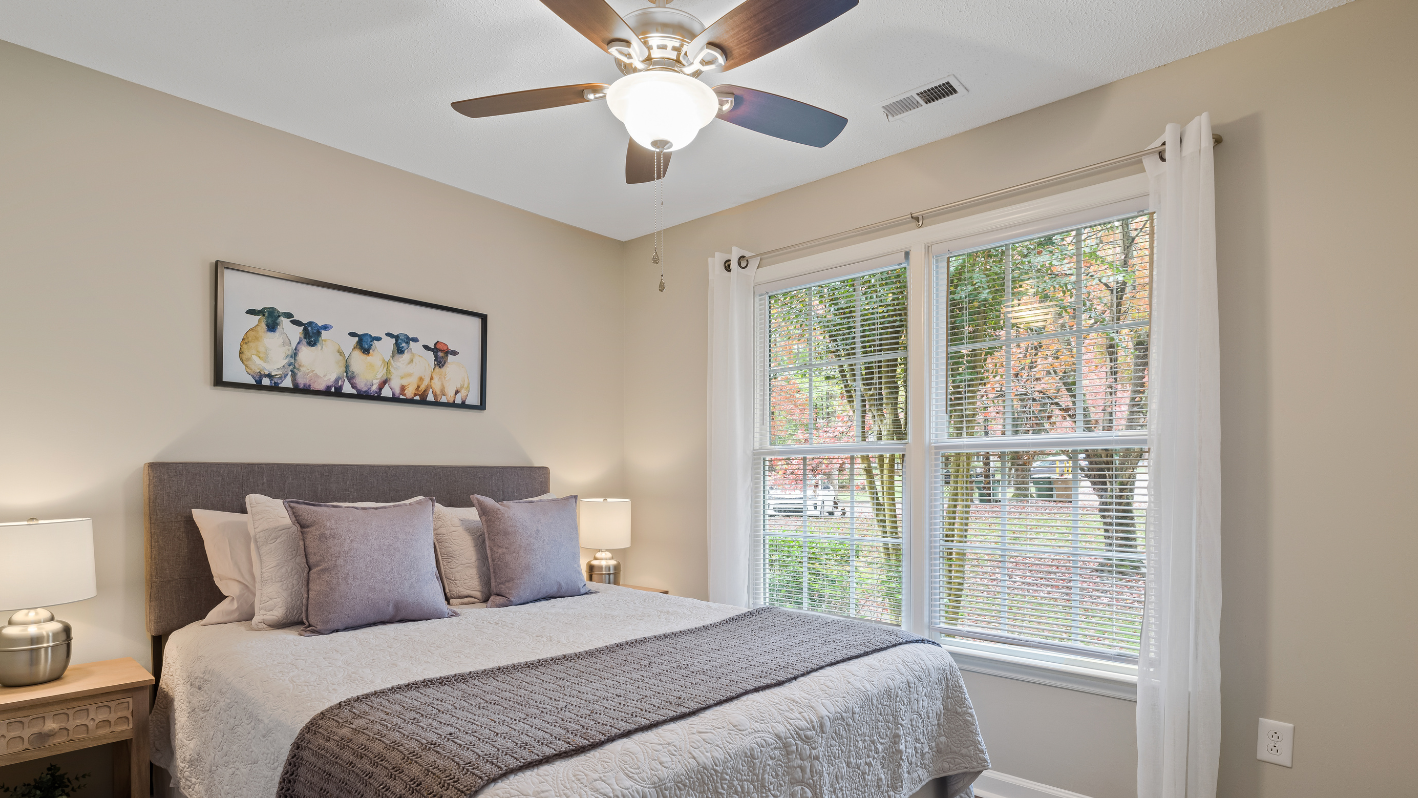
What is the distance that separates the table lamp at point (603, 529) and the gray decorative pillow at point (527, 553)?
700mm

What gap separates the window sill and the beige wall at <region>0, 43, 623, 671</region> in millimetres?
2364

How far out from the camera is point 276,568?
2578 mm

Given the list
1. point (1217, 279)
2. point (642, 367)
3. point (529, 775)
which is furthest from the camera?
point (642, 367)

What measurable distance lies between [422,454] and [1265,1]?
3.49 meters

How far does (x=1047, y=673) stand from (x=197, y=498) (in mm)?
3093

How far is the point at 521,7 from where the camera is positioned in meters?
2.27

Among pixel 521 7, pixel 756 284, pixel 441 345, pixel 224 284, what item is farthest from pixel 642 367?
pixel 521 7

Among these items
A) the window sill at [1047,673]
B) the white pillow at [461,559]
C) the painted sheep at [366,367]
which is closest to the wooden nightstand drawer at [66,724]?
the white pillow at [461,559]

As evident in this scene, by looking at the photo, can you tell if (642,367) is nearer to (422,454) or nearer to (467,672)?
(422,454)

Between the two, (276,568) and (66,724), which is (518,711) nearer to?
(276,568)

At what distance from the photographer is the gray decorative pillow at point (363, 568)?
8.11ft

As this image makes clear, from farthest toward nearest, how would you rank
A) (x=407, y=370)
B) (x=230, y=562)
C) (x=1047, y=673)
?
(x=407, y=370)
(x=1047, y=673)
(x=230, y=562)

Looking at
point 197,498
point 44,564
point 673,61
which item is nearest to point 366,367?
point 197,498

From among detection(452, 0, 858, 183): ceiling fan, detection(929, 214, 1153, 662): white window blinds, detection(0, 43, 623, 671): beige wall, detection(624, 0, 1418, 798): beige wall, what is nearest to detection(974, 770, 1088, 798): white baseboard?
detection(624, 0, 1418, 798): beige wall
